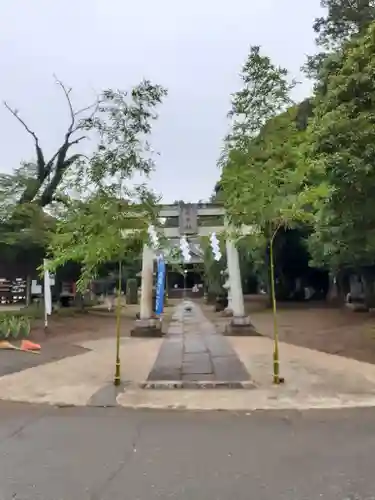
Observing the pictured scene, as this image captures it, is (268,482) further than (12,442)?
No

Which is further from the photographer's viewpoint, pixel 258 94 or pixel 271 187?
pixel 258 94

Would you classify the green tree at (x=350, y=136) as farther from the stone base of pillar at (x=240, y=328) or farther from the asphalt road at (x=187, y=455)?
the asphalt road at (x=187, y=455)

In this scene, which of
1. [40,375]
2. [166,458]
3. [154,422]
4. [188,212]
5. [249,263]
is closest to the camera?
[166,458]

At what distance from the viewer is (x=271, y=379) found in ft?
35.4

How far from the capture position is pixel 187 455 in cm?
572

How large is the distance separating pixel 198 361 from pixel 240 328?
7536 mm

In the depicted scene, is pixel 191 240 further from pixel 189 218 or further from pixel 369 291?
pixel 369 291

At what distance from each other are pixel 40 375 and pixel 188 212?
8995 mm

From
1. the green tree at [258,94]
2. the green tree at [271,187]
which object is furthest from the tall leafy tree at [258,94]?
the green tree at [271,187]

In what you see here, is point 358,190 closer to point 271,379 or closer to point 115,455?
point 271,379

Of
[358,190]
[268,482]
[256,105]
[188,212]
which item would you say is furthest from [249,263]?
[268,482]

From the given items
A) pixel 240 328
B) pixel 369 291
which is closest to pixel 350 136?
pixel 240 328

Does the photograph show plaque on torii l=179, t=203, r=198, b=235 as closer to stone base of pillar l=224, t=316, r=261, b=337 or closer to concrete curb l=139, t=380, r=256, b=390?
stone base of pillar l=224, t=316, r=261, b=337

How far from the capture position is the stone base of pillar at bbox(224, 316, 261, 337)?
67.9 ft
